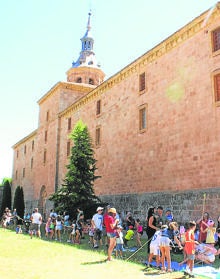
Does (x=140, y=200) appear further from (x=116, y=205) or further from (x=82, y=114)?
(x=82, y=114)

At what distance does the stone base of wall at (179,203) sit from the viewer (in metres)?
14.5

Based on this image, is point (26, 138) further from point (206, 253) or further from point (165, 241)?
point (165, 241)

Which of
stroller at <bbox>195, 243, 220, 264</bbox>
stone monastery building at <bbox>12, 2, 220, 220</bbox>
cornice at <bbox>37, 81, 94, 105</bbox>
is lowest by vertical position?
stroller at <bbox>195, 243, 220, 264</bbox>

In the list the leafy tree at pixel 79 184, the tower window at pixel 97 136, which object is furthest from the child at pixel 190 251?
the tower window at pixel 97 136

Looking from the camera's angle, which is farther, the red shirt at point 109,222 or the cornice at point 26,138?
the cornice at point 26,138

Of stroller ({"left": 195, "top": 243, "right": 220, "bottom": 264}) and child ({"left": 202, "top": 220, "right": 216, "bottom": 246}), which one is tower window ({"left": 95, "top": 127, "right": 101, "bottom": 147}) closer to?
child ({"left": 202, "top": 220, "right": 216, "bottom": 246})

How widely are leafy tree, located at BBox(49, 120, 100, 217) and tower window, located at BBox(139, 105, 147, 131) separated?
11.7 ft

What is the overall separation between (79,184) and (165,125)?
6.37m

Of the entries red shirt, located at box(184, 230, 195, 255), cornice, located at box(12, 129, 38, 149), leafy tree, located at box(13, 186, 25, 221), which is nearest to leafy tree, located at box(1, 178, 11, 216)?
cornice, located at box(12, 129, 38, 149)

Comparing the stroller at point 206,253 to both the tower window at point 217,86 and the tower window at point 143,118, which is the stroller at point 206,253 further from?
the tower window at point 143,118

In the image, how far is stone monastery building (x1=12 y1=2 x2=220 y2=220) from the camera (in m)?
15.3

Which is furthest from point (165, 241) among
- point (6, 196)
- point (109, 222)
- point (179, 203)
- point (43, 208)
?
Result: point (6, 196)

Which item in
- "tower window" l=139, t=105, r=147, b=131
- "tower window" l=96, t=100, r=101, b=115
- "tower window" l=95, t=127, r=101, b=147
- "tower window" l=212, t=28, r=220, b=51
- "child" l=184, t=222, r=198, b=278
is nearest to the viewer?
"child" l=184, t=222, r=198, b=278

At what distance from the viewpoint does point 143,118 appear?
20.2 meters
